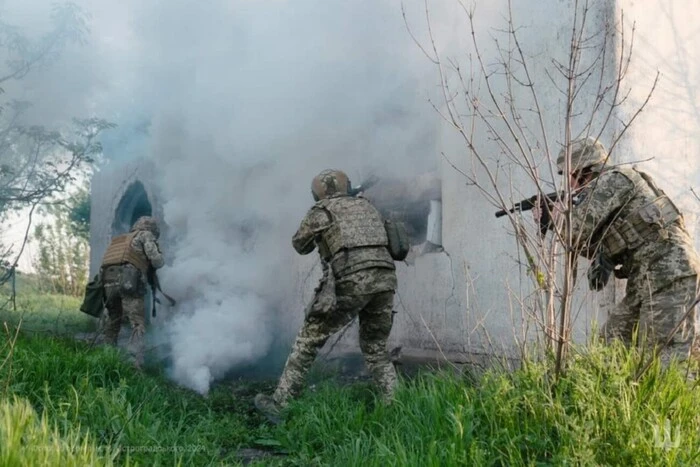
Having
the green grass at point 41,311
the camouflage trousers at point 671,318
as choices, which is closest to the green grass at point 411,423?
the camouflage trousers at point 671,318

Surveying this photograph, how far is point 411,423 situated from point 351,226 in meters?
1.82

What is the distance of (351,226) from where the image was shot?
16.3ft

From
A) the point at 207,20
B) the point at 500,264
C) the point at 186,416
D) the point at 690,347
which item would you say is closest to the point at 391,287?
the point at 500,264

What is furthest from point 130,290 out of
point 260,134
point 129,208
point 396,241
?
point 129,208

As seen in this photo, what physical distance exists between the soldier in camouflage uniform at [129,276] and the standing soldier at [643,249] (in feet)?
14.7

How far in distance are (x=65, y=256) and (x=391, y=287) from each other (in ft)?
48.3

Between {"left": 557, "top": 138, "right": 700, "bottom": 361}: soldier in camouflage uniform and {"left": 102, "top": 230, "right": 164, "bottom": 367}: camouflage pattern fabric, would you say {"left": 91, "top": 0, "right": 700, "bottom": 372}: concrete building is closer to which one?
{"left": 557, "top": 138, "right": 700, "bottom": 361}: soldier in camouflage uniform

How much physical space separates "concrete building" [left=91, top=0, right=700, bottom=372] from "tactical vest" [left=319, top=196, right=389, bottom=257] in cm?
77

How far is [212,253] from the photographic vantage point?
7270 millimetres

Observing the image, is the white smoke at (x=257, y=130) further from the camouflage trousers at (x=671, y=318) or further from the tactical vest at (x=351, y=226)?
the camouflage trousers at (x=671, y=318)

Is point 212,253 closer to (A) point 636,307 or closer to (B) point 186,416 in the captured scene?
(B) point 186,416

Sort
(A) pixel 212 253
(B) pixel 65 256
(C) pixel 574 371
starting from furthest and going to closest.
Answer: (B) pixel 65 256 < (A) pixel 212 253 < (C) pixel 574 371

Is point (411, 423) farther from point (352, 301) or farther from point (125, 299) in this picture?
point (125, 299)

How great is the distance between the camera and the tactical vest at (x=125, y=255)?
696 cm
